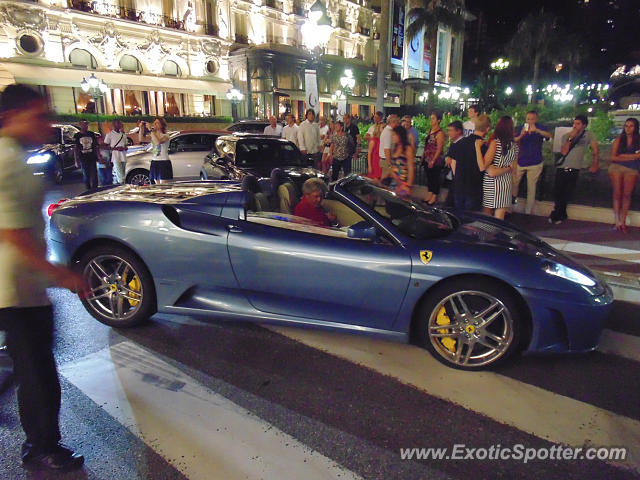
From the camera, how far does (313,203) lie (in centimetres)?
407

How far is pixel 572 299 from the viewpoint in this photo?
316 cm

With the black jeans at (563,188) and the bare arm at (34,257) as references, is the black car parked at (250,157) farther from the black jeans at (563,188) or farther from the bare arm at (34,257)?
the bare arm at (34,257)

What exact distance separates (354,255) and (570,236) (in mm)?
5341

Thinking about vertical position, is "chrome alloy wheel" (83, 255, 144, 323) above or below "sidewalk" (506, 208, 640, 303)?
above

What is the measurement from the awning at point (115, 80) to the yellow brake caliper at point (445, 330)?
31.5 metres

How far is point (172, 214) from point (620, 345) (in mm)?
3883

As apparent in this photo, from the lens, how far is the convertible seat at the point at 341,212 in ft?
13.2

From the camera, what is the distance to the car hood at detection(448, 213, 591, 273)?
3486 millimetres

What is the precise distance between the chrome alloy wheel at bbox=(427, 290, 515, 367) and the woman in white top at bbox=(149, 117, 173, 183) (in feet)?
24.2

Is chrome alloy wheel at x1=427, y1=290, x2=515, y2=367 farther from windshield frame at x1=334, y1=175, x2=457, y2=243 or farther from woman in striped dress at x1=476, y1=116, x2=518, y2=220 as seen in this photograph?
woman in striped dress at x1=476, y1=116, x2=518, y2=220

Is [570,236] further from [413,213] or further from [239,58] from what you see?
[239,58]

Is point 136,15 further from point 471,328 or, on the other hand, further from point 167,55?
point 471,328

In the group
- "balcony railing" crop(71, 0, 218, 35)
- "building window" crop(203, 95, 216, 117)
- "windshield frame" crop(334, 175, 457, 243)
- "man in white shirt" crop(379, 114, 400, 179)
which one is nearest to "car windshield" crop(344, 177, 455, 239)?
"windshield frame" crop(334, 175, 457, 243)

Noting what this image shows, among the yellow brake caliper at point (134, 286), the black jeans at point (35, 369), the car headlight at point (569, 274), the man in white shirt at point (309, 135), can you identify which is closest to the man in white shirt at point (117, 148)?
the man in white shirt at point (309, 135)
